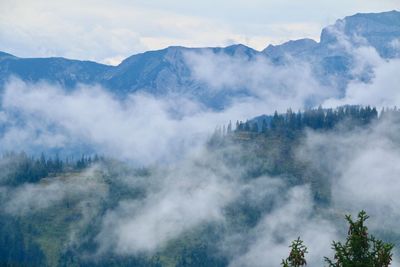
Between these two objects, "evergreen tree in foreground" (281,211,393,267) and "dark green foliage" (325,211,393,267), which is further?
"evergreen tree in foreground" (281,211,393,267)

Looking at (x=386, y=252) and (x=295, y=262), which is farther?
(x=295, y=262)

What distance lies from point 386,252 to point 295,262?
8401 mm

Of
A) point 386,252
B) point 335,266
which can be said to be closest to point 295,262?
point 335,266

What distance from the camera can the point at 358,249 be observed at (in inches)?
2304

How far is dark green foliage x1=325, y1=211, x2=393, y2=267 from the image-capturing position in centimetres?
5669

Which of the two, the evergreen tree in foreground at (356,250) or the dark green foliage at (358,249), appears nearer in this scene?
the dark green foliage at (358,249)

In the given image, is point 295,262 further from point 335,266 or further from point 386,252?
point 386,252

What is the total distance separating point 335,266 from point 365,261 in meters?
2.87

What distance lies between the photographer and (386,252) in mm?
55156

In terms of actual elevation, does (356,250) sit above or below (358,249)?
below

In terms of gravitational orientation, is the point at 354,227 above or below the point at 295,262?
above

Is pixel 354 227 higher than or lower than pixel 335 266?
higher

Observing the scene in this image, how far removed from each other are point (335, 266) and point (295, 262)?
142 inches

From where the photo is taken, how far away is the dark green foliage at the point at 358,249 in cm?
5669
